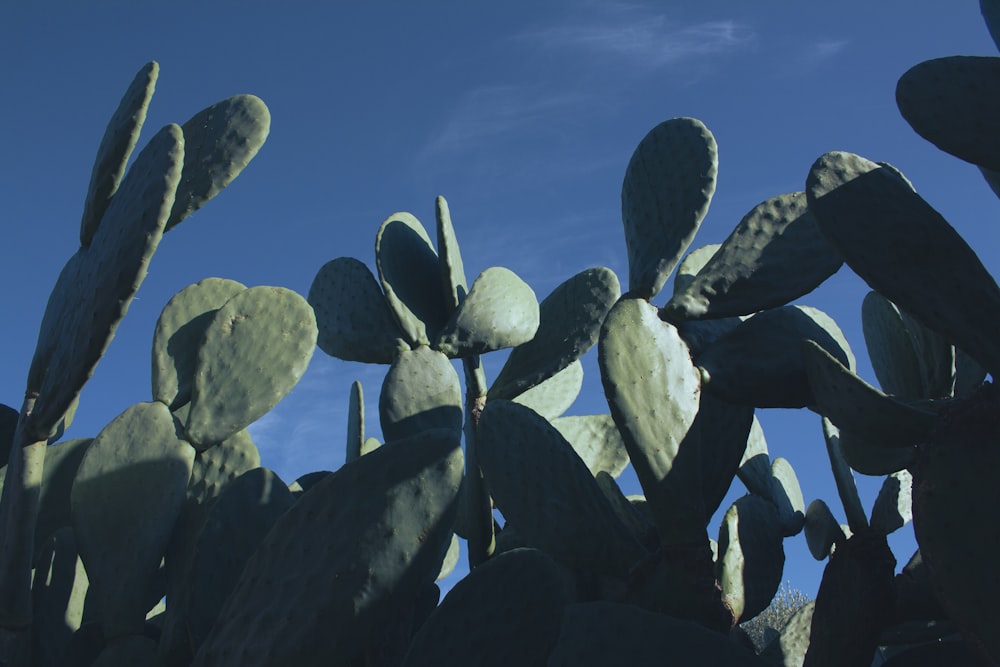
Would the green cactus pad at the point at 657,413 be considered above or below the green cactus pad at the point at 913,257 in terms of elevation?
below

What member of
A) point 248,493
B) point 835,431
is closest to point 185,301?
point 248,493

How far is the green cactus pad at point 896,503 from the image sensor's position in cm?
293

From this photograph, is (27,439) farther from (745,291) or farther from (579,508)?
(745,291)

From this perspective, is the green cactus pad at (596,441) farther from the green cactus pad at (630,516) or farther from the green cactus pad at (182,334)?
the green cactus pad at (182,334)

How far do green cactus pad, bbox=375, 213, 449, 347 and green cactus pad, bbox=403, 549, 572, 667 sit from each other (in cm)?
123

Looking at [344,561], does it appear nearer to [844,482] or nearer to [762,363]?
[762,363]

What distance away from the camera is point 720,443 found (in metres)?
2.27

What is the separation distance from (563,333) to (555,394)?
1.24 ft

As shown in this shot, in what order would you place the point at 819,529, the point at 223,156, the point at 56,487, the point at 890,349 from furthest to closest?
the point at 819,529 < the point at 890,349 < the point at 56,487 < the point at 223,156

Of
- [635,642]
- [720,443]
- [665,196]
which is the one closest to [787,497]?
[720,443]

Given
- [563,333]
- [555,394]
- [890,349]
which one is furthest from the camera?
[555,394]

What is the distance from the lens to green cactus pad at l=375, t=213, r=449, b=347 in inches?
116

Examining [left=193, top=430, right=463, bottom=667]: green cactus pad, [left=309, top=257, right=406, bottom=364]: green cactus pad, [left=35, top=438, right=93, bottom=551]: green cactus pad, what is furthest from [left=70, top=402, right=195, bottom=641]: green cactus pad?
[left=309, top=257, right=406, bottom=364]: green cactus pad

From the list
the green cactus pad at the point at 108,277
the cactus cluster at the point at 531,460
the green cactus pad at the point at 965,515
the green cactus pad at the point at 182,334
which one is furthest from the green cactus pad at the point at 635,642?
the green cactus pad at the point at 182,334
